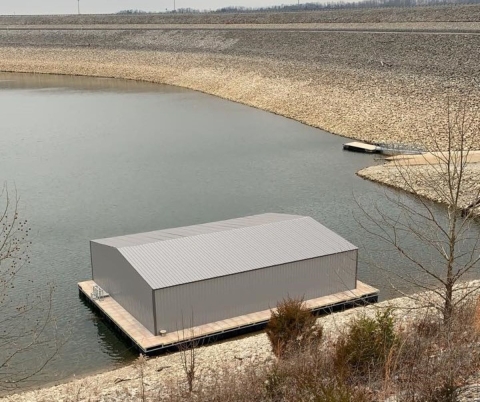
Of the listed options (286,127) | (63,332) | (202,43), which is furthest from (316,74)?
(63,332)

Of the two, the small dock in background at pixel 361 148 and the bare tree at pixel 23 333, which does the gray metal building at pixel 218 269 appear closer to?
the bare tree at pixel 23 333

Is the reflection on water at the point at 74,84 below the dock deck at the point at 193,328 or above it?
above

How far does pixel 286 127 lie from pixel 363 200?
21850mm

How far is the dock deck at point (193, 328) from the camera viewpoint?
58.1 feet

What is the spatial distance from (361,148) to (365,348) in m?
33.4

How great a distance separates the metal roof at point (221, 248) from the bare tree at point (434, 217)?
2.50 m

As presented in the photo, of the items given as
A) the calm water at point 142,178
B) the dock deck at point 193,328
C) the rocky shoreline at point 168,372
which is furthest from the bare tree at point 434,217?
the rocky shoreline at point 168,372

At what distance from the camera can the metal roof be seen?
1877 centimetres

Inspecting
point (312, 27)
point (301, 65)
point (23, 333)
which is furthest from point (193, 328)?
point (312, 27)

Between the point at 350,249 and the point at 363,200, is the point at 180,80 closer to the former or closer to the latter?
the point at 363,200

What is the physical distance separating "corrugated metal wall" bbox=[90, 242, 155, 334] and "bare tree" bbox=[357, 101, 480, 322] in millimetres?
7086

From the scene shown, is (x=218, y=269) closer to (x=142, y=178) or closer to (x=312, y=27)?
(x=142, y=178)

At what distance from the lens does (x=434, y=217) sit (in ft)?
82.6

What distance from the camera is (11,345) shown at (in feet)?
58.6
